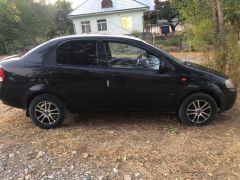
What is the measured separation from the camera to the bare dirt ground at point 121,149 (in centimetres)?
436

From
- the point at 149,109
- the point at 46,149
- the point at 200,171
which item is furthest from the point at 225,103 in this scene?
the point at 46,149

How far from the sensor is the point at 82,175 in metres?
4.31

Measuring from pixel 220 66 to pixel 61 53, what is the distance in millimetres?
4533

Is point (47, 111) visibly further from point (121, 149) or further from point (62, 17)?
point (62, 17)

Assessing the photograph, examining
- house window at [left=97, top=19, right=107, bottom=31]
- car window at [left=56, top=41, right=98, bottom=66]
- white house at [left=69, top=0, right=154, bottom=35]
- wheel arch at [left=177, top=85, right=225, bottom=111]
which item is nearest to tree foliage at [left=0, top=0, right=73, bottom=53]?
white house at [left=69, top=0, right=154, bottom=35]

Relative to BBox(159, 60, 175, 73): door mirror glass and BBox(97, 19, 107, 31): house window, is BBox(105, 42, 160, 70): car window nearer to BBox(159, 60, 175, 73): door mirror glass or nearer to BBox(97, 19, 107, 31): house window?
BBox(159, 60, 175, 73): door mirror glass

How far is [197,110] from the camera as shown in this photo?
589 cm

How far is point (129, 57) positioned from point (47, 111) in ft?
5.66

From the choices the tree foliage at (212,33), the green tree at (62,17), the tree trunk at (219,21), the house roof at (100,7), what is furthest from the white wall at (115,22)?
the tree trunk at (219,21)

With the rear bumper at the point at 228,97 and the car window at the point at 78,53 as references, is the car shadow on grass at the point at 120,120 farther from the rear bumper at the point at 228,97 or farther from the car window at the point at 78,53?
the car window at the point at 78,53

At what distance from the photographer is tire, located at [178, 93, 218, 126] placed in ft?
19.2

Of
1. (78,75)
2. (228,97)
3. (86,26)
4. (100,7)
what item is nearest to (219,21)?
(228,97)

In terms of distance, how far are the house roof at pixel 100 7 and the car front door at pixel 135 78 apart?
3044 cm

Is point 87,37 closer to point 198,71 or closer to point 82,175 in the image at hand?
point 198,71
